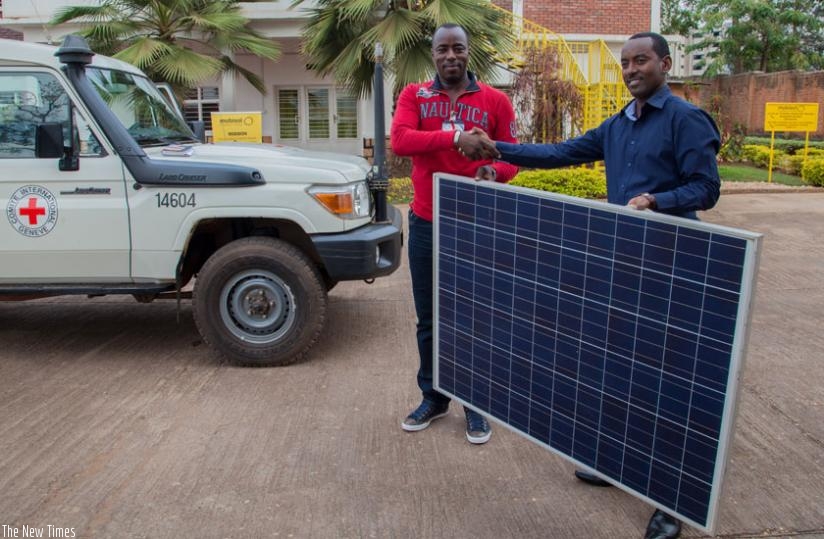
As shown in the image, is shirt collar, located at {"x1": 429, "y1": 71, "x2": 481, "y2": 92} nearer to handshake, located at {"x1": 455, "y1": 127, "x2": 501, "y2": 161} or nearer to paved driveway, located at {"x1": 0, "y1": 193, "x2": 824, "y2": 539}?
handshake, located at {"x1": 455, "y1": 127, "x2": 501, "y2": 161}

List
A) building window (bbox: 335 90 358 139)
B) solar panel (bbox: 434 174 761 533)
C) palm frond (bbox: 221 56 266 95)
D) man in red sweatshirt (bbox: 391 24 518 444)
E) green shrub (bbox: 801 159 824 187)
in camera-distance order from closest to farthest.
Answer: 1. solar panel (bbox: 434 174 761 533)
2. man in red sweatshirt (bbox: 391 24 518 444)
3. green shrub (bbox: 801 159 824 187)
4. palm frond (bbox: 221 56 266 95)
5. building window (bbox: 335 90 358 139)

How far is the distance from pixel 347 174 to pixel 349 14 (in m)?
8.41

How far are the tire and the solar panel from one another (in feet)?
5.84

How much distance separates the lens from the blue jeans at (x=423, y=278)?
405cm

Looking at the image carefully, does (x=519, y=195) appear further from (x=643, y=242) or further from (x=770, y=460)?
(x=770, y=460)

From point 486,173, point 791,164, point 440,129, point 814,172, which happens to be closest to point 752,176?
point 814,172

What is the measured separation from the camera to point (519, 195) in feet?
10.5

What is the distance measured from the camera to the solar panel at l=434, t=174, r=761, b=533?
2.63 m

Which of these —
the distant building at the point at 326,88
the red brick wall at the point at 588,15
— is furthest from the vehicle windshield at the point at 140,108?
the red brick wall at the point at 588,15

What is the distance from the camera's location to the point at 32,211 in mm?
5262

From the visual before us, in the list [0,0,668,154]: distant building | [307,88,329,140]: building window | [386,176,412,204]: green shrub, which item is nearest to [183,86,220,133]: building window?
[0,0,668,154]: distant building

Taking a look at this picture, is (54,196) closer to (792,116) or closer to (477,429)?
(477,429)

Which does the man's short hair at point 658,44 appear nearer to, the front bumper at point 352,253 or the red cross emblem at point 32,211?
the front bumper at point 352,253

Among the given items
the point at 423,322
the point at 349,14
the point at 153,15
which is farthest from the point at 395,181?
the point at 423,322
